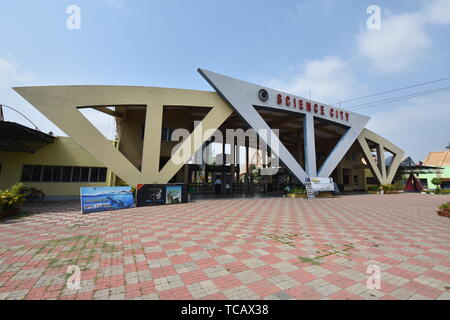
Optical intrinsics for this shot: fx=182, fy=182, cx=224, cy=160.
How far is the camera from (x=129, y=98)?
525 inches

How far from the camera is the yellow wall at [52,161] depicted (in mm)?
13289

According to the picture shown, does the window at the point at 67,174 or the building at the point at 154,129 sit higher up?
the building at the point at 154,129

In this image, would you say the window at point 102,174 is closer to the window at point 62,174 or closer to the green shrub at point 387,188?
the window at point 62,174

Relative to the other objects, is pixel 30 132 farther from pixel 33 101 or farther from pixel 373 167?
pixel 373 167

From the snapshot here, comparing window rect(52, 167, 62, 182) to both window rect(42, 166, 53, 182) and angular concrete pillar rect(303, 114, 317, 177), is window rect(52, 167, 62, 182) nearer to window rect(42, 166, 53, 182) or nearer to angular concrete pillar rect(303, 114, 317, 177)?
window rect(42, 166, 53, 182)

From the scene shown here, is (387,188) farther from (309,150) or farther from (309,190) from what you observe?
(309,190)

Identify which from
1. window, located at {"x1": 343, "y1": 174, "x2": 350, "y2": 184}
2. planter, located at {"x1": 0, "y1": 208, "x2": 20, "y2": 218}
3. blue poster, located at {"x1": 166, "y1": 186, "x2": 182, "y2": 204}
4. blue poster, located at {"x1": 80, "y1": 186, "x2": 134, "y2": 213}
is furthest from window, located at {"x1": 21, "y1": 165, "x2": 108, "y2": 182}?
window, located at {"x1": 343, "y1": 174, "x2": 350, "y2": 184}

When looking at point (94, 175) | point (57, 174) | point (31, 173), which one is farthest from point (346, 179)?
point (31, 173)

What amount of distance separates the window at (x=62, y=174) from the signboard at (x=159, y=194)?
7.77 metres

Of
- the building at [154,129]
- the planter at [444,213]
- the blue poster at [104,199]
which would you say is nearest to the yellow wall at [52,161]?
the building at [154,129]

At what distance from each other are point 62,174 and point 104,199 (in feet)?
27.9

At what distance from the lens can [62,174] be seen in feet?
48.5

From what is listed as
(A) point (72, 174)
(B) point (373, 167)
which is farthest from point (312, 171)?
(A) point (72, 174)
